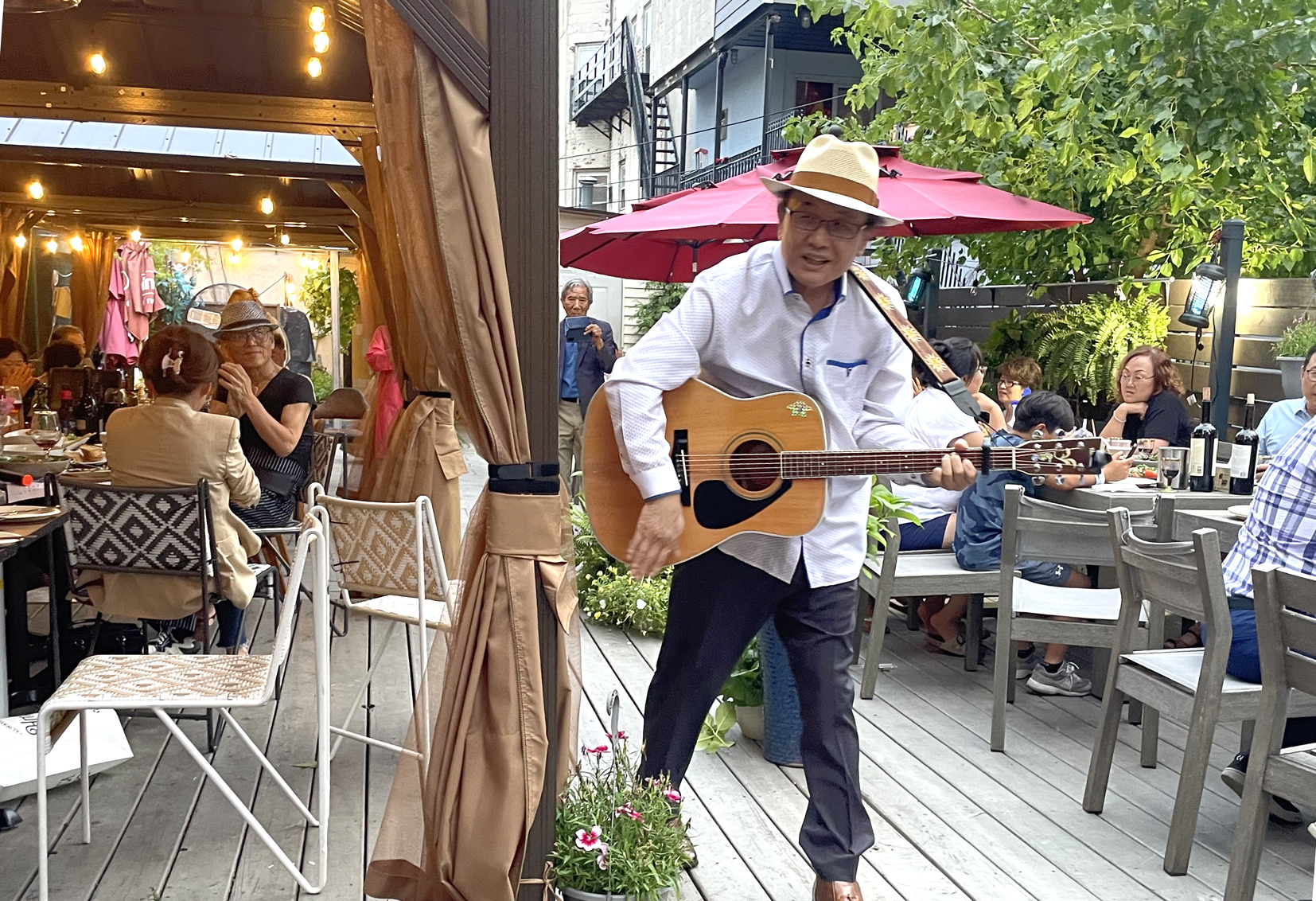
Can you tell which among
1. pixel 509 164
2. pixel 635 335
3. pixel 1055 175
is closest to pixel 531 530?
pixel 509 164

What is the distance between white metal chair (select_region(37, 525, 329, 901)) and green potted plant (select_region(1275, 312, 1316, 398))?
6.25m

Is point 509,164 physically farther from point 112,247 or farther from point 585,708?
point 112,247

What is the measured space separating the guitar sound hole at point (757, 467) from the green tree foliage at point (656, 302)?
636 inches

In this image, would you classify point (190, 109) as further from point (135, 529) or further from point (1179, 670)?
point (1179, 670)

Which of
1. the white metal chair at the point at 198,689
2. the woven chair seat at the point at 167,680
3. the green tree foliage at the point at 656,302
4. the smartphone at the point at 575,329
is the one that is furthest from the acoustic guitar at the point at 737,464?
the green tree foliage at the point at 656,302

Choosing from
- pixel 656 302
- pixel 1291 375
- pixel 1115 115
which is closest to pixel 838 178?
pixel 1291 375

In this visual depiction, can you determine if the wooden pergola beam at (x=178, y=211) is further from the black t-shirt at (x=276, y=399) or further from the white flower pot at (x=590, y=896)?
the white flower pot at (x=590, y=896)

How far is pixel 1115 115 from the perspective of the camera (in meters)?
7.54

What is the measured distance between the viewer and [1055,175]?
8.55 metres

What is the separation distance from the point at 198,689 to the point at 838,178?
2.08 metres

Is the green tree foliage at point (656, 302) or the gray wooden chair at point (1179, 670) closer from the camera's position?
the gray wooden chair at point (1179, 670)

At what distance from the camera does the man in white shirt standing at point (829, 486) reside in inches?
106

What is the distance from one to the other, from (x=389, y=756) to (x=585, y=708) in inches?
33.4

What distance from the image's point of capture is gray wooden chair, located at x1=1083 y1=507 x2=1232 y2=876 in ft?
10.2
